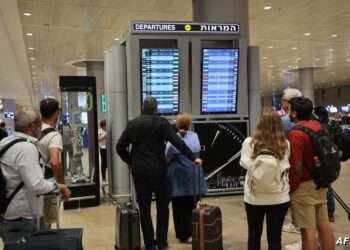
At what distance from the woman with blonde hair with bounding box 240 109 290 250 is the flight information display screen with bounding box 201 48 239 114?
3621 mm

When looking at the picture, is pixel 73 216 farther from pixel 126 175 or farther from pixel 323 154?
pixel 323 154

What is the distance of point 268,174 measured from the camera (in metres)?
3.35

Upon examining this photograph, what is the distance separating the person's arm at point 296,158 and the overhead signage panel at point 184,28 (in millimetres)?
3766

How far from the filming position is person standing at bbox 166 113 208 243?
15.5 feet

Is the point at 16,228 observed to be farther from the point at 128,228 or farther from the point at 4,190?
the point at 128,228

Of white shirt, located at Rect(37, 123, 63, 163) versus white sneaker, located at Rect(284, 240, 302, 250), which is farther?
white sneaker, located at Rect(284, 240, 302, 250)

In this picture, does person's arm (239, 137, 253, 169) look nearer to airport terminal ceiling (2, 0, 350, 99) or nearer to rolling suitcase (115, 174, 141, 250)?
rolling suitcase (115, 174, 141, 250)

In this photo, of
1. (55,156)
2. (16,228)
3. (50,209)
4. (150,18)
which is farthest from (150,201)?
(150,18)

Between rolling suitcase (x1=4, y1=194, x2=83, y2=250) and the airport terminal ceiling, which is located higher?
the airport terminal ceiling

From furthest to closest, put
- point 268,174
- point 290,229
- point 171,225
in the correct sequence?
point 171,225
point 290,229
point 268,174

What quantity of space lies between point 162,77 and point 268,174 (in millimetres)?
3752

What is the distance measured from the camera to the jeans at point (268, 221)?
11.3ft

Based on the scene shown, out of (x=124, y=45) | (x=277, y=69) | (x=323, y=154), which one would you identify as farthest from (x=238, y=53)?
(x=277, y=69)

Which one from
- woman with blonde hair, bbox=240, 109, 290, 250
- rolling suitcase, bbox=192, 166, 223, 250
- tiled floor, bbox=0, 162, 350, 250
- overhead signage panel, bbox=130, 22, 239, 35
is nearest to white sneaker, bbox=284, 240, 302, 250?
tiled floor, bbox=0, 162, 350, 250
